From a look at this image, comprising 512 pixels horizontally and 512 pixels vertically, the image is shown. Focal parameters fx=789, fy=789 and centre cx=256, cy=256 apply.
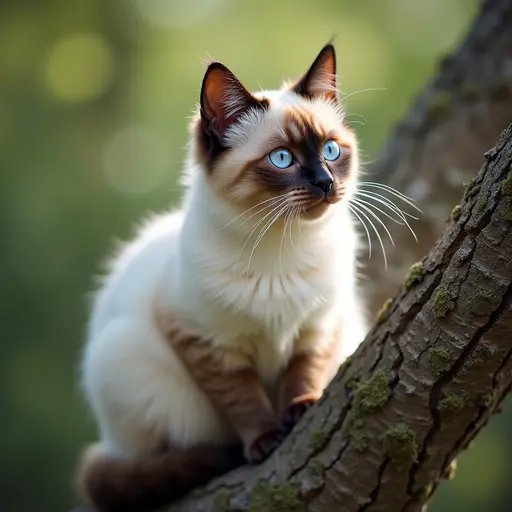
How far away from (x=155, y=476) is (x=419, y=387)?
36.9 inches

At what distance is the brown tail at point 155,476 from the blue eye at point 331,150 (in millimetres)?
951

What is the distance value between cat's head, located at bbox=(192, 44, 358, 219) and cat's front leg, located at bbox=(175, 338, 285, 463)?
1.49 feet

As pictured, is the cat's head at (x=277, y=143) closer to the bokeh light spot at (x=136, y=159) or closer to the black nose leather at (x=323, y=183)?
the black nose leather at (x=323, y=183)

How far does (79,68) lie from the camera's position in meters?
6.56

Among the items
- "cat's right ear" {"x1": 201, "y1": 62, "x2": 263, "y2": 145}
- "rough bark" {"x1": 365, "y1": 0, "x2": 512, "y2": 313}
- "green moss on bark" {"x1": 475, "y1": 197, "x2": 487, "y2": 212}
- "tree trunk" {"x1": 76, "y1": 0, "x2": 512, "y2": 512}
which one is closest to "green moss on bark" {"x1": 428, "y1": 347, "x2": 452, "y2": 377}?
"tree trunk" {"x1": 76, "y1": 0, "x2": 512, "y2": 512}

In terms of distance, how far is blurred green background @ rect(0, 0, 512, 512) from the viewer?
618 centimetres

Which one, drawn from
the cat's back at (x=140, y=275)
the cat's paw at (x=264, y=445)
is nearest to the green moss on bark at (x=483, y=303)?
the cat's paw at (x=264, y=445)

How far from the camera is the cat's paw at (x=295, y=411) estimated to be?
2.33m

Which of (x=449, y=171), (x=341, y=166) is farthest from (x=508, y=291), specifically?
(x=449, y=171)

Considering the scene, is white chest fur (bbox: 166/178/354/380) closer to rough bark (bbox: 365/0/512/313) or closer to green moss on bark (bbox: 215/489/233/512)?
green moss on bark (bbox: 215/489/233/512)

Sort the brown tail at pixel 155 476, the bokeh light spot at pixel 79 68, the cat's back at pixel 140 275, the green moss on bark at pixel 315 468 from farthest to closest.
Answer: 1. the bokeh light spot at pixel 79 68
2. the cat's back at pixel 140 275
3. the brown tail at pixel 155 476
4. the green moss on bark at pixel 315 468

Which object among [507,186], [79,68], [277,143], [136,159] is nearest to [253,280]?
[277,143]

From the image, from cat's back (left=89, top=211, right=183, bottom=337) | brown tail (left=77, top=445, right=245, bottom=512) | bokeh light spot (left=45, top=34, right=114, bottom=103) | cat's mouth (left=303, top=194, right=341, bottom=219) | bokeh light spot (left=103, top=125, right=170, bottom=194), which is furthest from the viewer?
bokeh light spot (left=45, top=34, right=114, bottom=103)

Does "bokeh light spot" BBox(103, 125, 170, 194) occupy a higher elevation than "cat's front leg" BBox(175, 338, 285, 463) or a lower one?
higher
